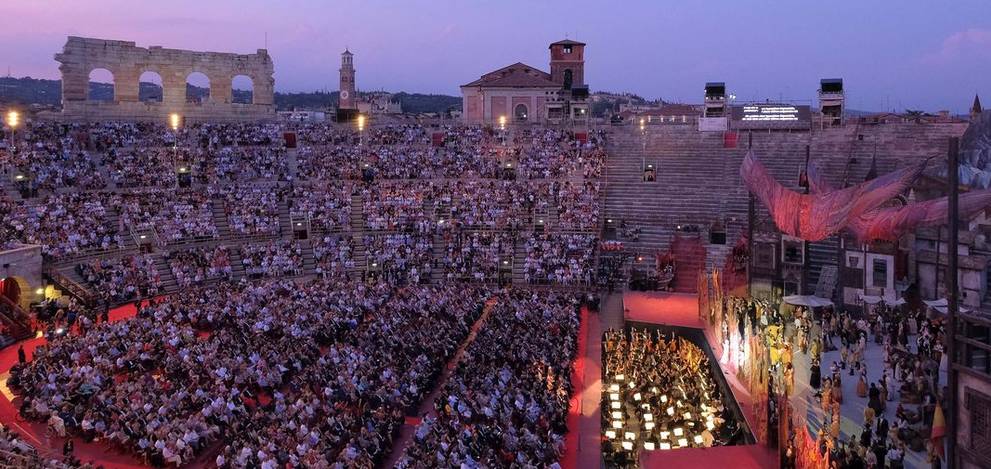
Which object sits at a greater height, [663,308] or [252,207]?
[252,207]

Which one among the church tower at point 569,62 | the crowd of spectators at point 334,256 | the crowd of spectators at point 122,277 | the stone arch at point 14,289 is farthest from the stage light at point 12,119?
the church tower at point 569,62

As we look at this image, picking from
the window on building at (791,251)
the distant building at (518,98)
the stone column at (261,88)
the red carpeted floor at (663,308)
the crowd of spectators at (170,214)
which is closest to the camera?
the red carpeted floor at (663,308)

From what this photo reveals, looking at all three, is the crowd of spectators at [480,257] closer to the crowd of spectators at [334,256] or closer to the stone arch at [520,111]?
the crowd of spectators at [334,256]

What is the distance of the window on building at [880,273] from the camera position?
26.2 metres

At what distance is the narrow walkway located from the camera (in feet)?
54.1

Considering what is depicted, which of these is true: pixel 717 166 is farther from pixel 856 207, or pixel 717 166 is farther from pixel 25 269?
pixel 25 269

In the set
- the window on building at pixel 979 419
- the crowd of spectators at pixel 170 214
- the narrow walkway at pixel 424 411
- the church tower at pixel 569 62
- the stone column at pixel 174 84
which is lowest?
the narrow walkway at pixel 424 411

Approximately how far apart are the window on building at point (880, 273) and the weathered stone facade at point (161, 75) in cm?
3957

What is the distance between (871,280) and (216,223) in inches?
1148

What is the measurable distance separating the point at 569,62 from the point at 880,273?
2167 inches

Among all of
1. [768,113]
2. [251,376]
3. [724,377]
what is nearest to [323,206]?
[251,376]

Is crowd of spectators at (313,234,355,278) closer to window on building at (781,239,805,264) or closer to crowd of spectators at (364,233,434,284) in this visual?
crowd of spectators at (364,233,434,284)

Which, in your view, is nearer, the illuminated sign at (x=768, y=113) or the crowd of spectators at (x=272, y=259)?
the crowd of spectators at (x=272, y=259)

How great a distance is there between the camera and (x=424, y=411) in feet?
62.8
